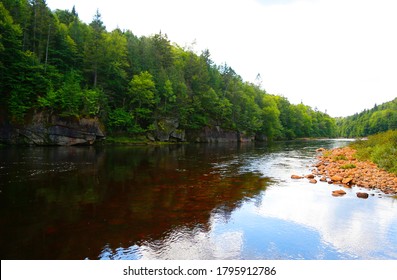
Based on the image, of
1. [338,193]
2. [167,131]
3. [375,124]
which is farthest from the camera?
[375,124]

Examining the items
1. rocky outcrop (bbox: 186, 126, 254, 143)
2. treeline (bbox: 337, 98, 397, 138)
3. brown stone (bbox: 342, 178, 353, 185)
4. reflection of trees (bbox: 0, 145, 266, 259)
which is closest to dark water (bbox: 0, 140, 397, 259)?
reflection of trees (bbox: 0, 145, 266, 259)

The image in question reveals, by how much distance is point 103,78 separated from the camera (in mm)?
53688

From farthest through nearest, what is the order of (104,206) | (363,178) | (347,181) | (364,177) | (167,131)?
(167,131) < (364,177) < (363,178) < (347,181) < (104,206)

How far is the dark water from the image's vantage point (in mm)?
7691

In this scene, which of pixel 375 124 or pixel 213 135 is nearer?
pixel 213 135

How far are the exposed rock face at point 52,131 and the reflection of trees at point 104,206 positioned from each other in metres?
23.8

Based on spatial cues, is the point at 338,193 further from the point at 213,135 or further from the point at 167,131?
the point at 213,135

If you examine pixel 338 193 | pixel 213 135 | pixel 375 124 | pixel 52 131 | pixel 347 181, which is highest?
pixel 375 124

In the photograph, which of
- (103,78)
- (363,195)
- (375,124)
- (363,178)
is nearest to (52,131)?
(103,78)

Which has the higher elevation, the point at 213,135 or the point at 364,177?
the point at 213,135

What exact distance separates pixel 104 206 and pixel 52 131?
110 ft

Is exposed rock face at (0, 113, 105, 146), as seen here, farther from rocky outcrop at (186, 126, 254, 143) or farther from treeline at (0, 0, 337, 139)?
rocky outcrop at (186, 126, 254, 143)

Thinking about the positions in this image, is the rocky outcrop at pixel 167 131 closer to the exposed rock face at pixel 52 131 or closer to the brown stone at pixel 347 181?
the exposed rock face at pixel 52 131
